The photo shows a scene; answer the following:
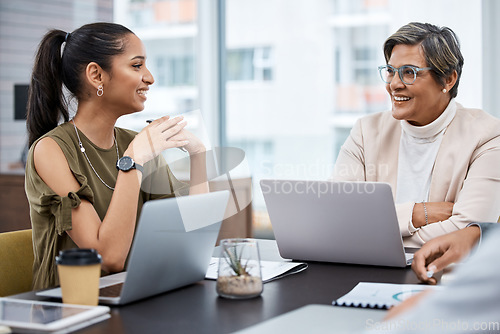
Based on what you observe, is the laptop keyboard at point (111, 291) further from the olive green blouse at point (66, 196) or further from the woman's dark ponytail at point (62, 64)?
the woman's dark ponytail at point (62, 64)

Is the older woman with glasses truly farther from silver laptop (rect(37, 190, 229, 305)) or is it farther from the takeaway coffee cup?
the takeaway coffee cup

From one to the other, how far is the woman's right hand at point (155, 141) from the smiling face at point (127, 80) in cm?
13

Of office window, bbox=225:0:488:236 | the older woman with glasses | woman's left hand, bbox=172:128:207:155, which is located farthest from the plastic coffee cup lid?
office window, bbox=225:0:488:236

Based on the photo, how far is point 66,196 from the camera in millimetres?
1553

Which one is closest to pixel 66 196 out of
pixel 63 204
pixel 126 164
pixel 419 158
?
pixel 63 204

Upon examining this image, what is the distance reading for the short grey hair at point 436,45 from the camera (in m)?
2.09

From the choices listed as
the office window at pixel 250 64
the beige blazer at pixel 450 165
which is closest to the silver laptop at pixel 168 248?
the beige blazer at pixel 450 165

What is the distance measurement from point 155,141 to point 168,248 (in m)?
0.60

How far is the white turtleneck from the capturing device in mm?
2086

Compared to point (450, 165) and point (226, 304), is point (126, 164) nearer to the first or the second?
point (226, 304)

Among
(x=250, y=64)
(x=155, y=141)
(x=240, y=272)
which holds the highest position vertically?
(x=250, y=64)

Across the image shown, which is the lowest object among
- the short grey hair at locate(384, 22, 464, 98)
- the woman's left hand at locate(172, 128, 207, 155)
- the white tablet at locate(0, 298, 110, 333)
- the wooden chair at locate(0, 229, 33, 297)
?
the wooden chair at locate(0, 229, 33, 297)

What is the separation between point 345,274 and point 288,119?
301cm

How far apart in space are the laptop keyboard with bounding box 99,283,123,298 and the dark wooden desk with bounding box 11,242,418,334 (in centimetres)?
5
